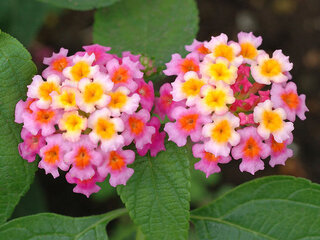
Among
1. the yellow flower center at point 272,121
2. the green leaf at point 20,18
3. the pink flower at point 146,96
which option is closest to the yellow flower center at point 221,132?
the yellow flower center at point 272,121

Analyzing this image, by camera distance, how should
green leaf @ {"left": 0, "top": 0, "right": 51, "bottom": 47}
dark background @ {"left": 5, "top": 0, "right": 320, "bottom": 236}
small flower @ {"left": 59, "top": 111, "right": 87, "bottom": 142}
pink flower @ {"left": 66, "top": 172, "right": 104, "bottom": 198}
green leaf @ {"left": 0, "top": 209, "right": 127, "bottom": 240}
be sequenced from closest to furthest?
1. small flower @ {"left": 59, "top": 111, "right": 87, "bottom": 142}
2. pink flower @ {"left": 66, "top": 172, "right": 104, "bottom": 198}
3. green leaf @ {"left": 0, "top": 209, "right": 127, "bottom": 240}
4. green leaf @ {"left": 0, "top": 0, "right": 51, "bottom": 47}
5. dark background @ {"left": 5, "top": 0, "right": 320, "bottom": 236}

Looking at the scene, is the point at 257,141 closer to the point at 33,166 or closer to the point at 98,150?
the point at 98,150

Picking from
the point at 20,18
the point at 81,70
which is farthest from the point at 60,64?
the point at 20,18

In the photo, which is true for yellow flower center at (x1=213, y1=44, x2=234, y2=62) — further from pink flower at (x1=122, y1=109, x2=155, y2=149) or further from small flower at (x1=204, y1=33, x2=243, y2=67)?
pink flower at (x1=122, y1=109, x2=155, y2=149)

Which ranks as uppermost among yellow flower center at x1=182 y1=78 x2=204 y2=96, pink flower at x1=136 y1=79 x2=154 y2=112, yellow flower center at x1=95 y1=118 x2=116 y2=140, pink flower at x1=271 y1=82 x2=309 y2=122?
pink flower at x1=271 y1=82 x2=309 y2=122

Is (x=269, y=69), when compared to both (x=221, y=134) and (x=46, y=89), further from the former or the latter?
(x=46, y=89)

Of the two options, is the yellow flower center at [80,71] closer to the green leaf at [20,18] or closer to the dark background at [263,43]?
the green leaf at [20,18]

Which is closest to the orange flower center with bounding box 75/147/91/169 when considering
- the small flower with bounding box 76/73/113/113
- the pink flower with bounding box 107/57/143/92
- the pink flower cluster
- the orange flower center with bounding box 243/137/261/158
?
the pink flower cluster
